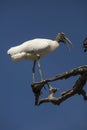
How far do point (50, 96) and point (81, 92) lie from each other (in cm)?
36

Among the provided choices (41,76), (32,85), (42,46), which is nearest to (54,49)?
(42,46)

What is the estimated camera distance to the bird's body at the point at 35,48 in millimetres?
6491

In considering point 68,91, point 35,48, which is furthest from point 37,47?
point 68,91

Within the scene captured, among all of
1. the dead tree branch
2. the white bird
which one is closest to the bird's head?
the white bird

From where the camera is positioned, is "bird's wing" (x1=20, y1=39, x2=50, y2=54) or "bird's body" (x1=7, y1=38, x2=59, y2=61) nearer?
"bird's body" (x1=7, y1=38, x2=59, y2=61)

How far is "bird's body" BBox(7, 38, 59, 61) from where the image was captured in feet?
→ 21.3

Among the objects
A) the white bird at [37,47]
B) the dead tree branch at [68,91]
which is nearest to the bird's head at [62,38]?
the white bird at [37,47]

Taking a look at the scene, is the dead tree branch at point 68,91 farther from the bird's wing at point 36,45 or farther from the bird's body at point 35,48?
the bird's wing at point 36,45

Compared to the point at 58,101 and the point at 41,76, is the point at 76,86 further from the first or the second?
the point at 41,76

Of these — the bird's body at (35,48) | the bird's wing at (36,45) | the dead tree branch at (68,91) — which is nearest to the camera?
the dead tree branch at (68,91)

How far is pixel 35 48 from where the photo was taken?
679cm

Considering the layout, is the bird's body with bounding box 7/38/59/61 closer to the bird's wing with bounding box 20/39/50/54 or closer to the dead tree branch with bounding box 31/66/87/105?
the bird's wing with bounding box 20/39/50/54

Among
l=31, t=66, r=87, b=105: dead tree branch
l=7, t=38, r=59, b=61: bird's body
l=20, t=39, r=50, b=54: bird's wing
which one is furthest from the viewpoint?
l=20, t=39, r=50, b=54: bird's wing

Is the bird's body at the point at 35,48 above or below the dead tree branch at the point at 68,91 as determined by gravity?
above
